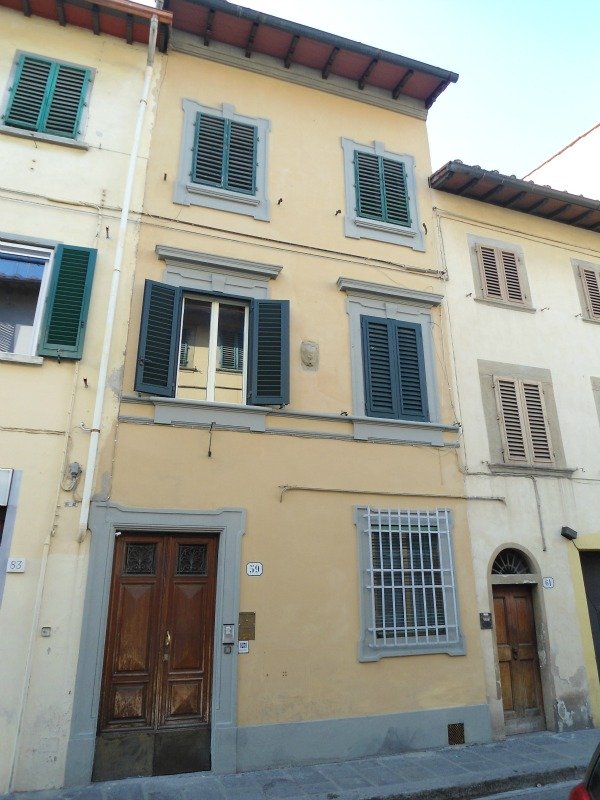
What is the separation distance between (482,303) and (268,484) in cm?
530

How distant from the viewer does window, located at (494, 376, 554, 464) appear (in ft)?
29.8

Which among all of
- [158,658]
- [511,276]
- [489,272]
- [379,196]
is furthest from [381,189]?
[158,658]

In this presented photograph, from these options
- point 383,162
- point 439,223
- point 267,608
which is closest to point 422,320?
point 439,223

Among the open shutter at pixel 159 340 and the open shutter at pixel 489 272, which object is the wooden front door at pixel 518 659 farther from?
the open shutter at pixel 159 340

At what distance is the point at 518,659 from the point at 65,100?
35.7ft

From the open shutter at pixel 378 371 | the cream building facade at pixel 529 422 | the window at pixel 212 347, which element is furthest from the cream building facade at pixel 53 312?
the cream building facade at pixel 529 422

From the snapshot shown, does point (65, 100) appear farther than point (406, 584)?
Yes

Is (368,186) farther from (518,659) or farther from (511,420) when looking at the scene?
(518,659)

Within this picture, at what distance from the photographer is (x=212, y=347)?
311 inches

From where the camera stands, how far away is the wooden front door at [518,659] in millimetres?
7949

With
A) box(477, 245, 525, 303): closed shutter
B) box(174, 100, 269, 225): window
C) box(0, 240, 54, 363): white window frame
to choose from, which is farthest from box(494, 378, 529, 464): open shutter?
box(0, 240, 54, 363): white window frame

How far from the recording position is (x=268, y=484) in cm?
740

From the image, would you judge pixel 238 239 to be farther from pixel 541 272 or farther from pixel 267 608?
pixel 541 272

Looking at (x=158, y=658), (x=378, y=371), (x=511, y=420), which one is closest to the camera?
(x=158, y=658)
